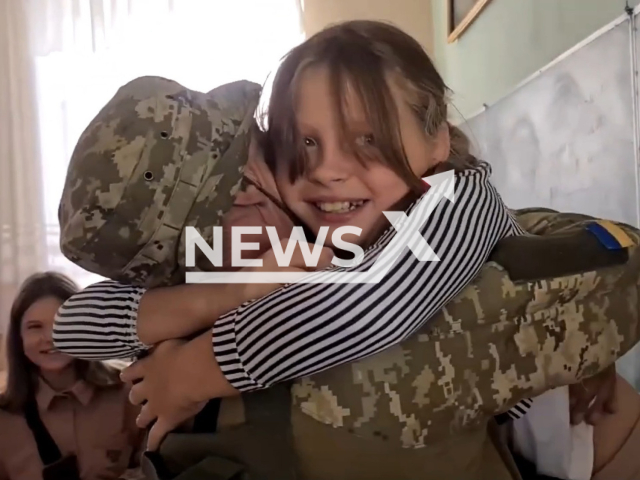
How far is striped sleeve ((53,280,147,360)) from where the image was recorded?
64 cm

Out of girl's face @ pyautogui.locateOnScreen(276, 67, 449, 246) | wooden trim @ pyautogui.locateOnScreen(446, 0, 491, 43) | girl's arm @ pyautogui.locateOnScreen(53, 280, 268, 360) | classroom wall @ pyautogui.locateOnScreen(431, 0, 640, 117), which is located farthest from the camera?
wooden trim @ pyautogui.locateOnScreen(446, 0, 491, 43)

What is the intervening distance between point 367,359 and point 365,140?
317 millimetres

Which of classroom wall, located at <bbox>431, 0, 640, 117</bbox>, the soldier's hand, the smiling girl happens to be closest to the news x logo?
the soldier's hand

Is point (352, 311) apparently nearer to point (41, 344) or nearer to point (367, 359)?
point (367, 359)

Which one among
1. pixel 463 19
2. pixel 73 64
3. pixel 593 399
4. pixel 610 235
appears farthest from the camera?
pixel 73 64

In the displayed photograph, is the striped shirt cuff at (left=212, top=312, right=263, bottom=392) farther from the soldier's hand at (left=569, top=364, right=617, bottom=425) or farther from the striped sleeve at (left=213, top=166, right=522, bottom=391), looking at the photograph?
the soldier's hand at (left=569, top=364, right=617, bottom=425)

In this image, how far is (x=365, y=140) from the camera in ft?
2.46

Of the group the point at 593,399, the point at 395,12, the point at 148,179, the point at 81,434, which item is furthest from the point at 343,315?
the point at 395,12

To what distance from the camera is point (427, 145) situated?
0.79m

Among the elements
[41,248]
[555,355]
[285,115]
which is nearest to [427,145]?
[285,115]

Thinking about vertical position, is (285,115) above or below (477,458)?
above

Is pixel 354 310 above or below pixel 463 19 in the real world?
below

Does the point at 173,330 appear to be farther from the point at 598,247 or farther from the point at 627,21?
the point at 627,21

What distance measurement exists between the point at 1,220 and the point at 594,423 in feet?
7.21
